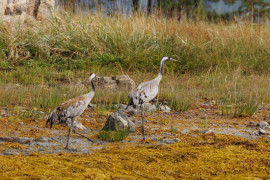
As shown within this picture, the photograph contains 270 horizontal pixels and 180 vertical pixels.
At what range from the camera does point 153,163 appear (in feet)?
14.6

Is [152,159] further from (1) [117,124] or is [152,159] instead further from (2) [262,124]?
(2) [262,124]

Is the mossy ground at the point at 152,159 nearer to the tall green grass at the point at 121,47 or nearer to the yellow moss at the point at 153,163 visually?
the yellow moss at the point at 153,163

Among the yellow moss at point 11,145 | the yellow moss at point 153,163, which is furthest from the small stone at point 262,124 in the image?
the yellow moss at point 11,145

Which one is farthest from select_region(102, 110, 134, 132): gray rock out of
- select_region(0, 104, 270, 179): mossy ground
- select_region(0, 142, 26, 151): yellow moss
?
select_region(0, 142, 26, 151): yellow moss

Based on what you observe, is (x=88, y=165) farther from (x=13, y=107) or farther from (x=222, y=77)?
(x=222, y=77)

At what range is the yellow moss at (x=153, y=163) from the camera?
4.03m

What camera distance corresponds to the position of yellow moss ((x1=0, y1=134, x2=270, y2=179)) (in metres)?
4.03

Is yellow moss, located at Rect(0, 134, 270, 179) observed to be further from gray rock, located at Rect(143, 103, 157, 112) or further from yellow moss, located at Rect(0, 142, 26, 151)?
gray rock, located at Rect(143, 103, 157, 112)

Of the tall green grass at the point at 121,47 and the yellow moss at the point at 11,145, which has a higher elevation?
the tall green grass at the point at 121,47

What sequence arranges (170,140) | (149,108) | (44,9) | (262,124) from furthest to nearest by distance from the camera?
(44,9), (149,108), (262,124), (170,140)

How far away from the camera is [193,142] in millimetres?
5488

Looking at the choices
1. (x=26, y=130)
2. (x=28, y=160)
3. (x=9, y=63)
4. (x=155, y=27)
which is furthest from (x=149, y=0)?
(x=28, y=160)

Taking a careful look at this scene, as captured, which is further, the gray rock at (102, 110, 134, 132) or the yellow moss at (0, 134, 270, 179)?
the gray rock at (102, 110, 134, 132)

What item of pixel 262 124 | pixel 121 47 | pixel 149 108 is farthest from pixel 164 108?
pixel 121 47
